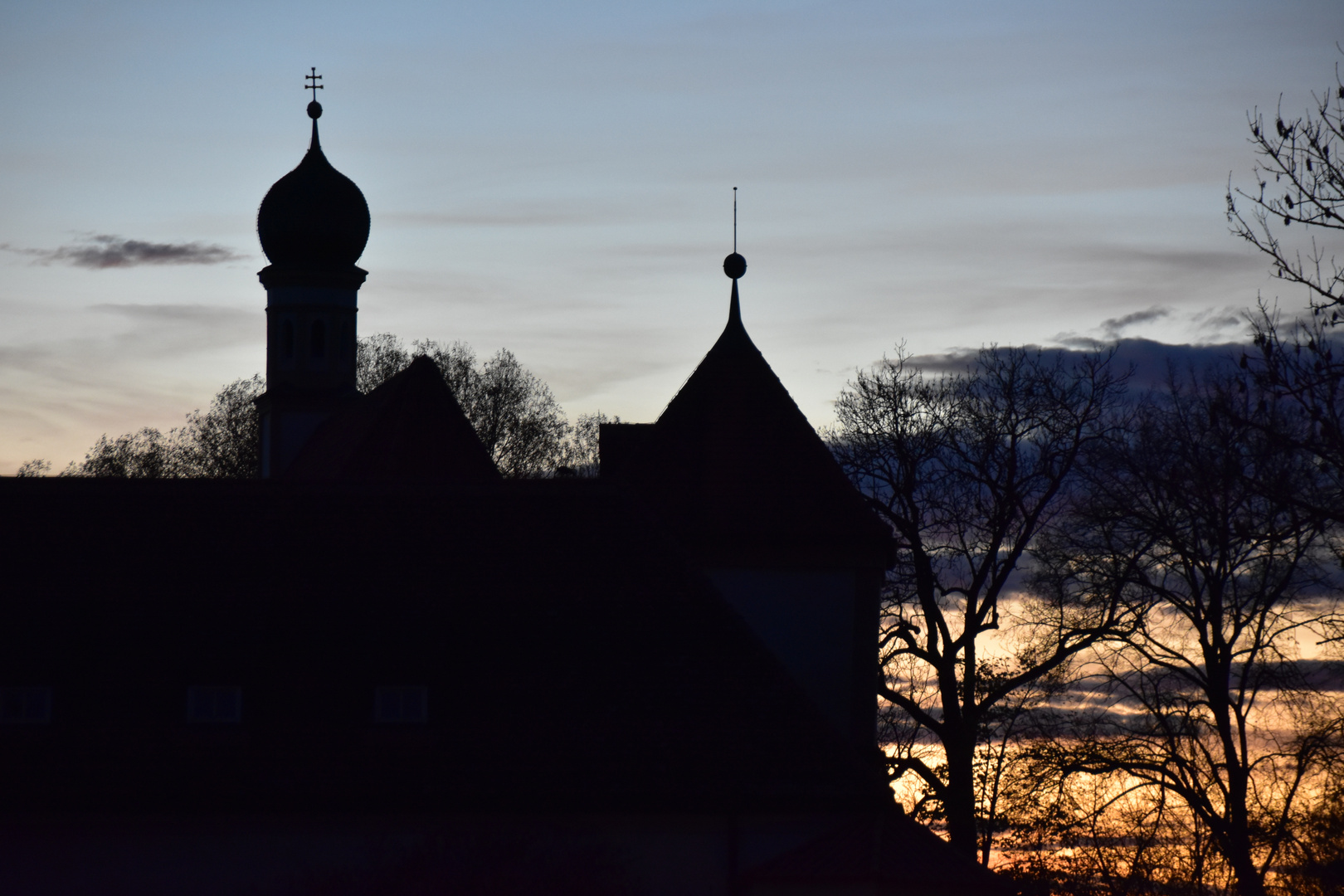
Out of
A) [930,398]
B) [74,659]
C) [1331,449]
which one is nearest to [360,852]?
[74,659]

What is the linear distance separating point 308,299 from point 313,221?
2103mm

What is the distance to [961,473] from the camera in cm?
3316

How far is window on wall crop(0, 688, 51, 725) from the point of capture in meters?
20.0

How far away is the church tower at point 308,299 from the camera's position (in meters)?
44.2

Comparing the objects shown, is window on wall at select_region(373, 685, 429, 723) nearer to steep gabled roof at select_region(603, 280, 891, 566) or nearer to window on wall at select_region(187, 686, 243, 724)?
window on wall at select_region(187, 686, 243, 724)

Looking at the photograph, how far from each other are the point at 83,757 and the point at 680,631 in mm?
7353

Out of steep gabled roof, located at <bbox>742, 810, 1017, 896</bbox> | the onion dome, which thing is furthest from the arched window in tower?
steep gabled roof, located at <bbox>742, 810, 1017, 896</bbox>

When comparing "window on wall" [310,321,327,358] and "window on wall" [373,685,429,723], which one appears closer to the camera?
"window on wall" [373,685,429,723]

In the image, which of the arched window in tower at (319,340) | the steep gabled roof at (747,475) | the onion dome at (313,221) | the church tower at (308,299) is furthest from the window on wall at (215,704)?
the onion dome at (313,221)

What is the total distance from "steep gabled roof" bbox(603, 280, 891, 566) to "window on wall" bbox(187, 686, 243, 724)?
723cm

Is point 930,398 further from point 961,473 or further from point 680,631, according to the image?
point 680,631

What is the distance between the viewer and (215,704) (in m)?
20.0

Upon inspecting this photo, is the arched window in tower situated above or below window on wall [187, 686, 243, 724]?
above

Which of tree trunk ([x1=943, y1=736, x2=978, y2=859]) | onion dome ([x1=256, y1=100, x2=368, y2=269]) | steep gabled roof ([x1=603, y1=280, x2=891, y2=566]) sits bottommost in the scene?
tree trunk ([x1=943, y1=736, x2=978, y2=859])
